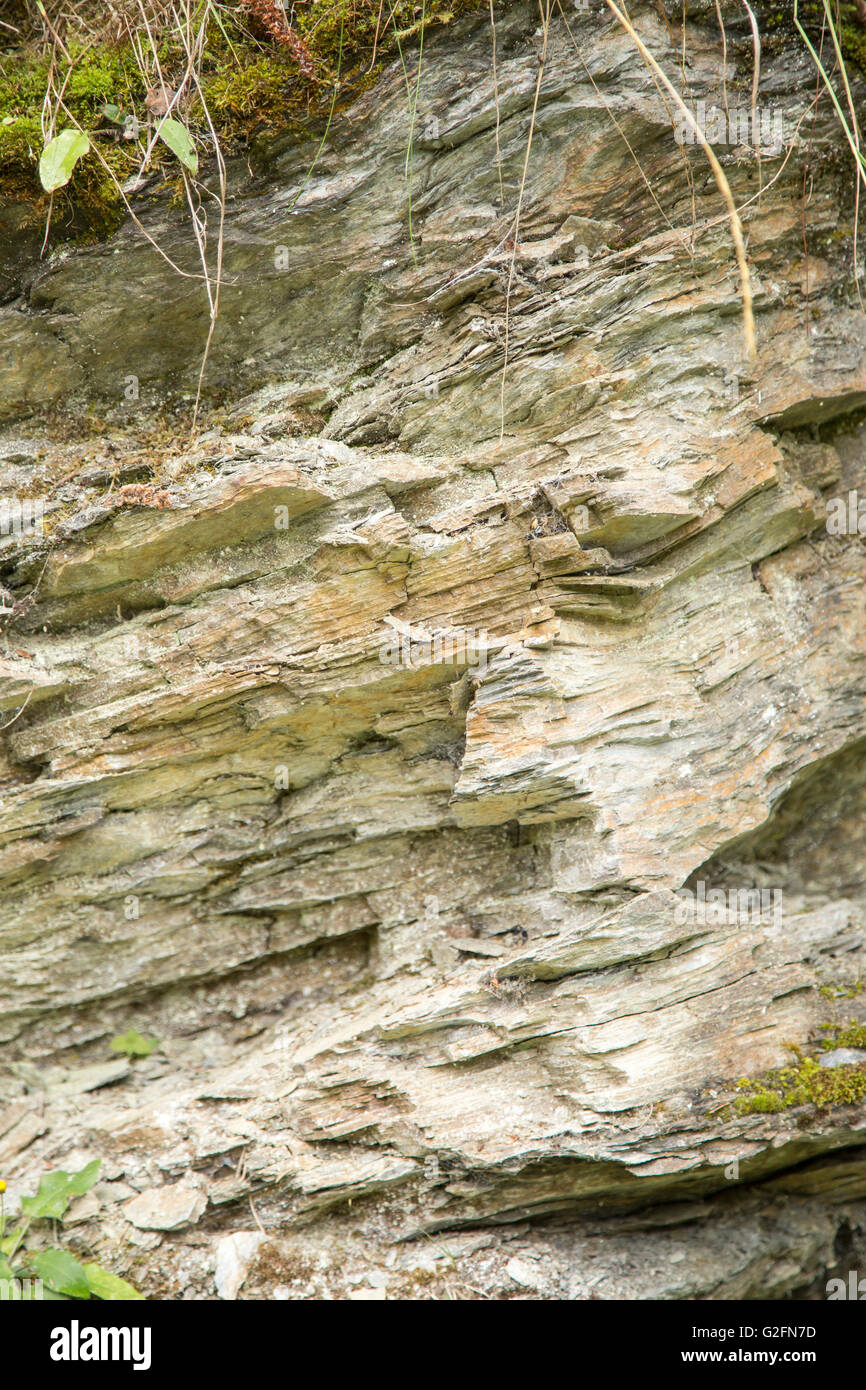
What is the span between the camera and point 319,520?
5.79 meters

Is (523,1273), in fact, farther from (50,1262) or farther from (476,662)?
(476,662)

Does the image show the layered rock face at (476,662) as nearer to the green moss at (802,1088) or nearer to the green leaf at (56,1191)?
the green moss at (802,1088)

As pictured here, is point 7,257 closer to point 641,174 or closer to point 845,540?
point 641,174

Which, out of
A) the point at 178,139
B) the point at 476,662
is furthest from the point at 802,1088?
the point at 178,139

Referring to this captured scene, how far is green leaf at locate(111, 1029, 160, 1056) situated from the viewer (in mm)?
6352

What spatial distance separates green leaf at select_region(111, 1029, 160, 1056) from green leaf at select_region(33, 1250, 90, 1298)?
1403mm

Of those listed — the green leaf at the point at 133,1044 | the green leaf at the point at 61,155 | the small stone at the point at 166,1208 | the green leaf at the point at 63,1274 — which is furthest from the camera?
Answer: the green leaf at the point at 133,1044

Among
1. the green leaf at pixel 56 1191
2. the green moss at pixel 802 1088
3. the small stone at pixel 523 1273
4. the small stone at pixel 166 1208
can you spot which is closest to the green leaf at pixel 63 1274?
the green leaf at pixel 56 1191

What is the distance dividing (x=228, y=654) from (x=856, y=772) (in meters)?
4.70

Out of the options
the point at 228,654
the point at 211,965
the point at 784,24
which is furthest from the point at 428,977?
the point at 784,24

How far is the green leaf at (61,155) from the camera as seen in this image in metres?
4.95

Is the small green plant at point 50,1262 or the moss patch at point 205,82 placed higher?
the moss patch at point 205,82

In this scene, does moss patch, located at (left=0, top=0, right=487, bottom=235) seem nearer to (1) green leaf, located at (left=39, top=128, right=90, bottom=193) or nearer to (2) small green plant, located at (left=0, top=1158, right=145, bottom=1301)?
(1) green leaf, located at (left=39, top=128, right=90, bottom=193)

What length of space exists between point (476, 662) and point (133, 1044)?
12.4ft
